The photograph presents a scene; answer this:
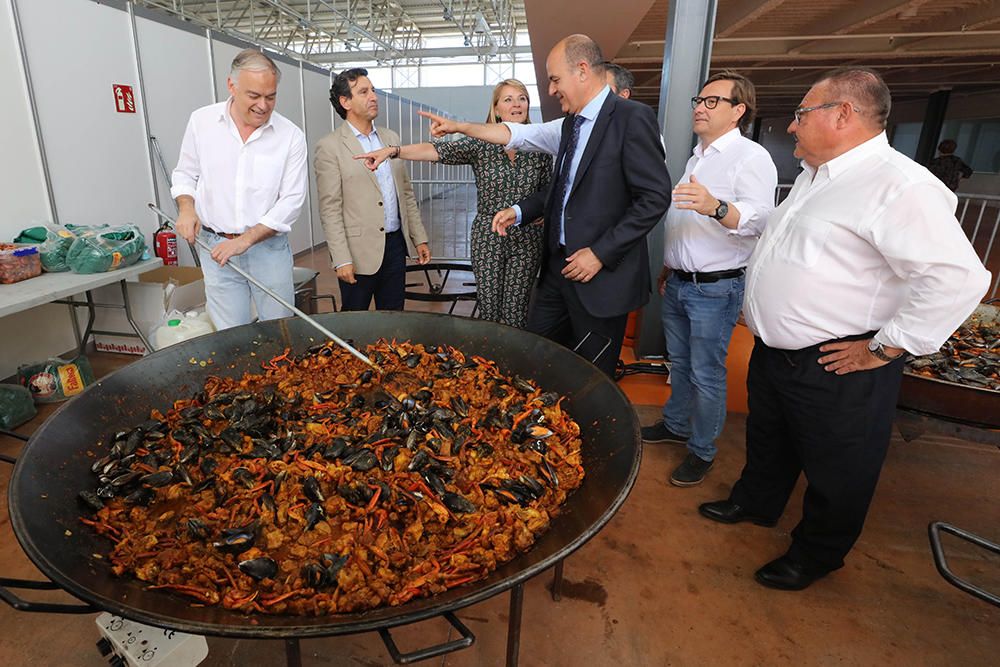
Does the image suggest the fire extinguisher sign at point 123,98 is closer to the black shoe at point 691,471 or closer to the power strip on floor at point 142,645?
the power strip on floor at point 142,645

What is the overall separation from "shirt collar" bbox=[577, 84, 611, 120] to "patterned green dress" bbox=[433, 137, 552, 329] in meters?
0.73

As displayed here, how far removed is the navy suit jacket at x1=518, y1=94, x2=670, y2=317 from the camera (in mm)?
2105

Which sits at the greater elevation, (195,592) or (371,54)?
(371,54)

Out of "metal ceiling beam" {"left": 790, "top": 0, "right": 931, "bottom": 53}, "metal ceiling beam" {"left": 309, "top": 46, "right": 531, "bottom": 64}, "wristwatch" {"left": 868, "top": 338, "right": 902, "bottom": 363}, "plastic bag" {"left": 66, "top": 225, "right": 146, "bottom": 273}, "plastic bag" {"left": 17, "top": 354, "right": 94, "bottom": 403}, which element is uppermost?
"metal ceiling beam" {"left": 309, "top": 46, "right": 531, "bottom": 64}

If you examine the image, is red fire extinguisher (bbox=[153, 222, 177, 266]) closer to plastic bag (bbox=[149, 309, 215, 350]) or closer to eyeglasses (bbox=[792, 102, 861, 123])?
plastic bag (bbox=[149, 309, 215, 350])

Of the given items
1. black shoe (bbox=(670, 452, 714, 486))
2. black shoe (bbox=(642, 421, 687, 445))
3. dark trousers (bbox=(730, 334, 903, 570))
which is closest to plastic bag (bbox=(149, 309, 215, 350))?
black shoe (bbox=(642, 421, 687, 445))

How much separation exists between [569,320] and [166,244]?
3.65m

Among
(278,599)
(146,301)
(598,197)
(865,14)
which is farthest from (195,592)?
(865,14)

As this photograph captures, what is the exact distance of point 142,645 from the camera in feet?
4.26

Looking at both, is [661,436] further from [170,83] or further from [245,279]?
[170,83]

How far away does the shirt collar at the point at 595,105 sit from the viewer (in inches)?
87.0

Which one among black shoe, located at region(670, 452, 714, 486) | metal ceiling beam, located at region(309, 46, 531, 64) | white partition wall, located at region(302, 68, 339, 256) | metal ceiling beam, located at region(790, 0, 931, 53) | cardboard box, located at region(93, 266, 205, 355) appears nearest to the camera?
black shoe, located at region(670, 452, 714, 486)

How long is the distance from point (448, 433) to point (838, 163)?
1456 millimetres

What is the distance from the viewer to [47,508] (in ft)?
3.87
